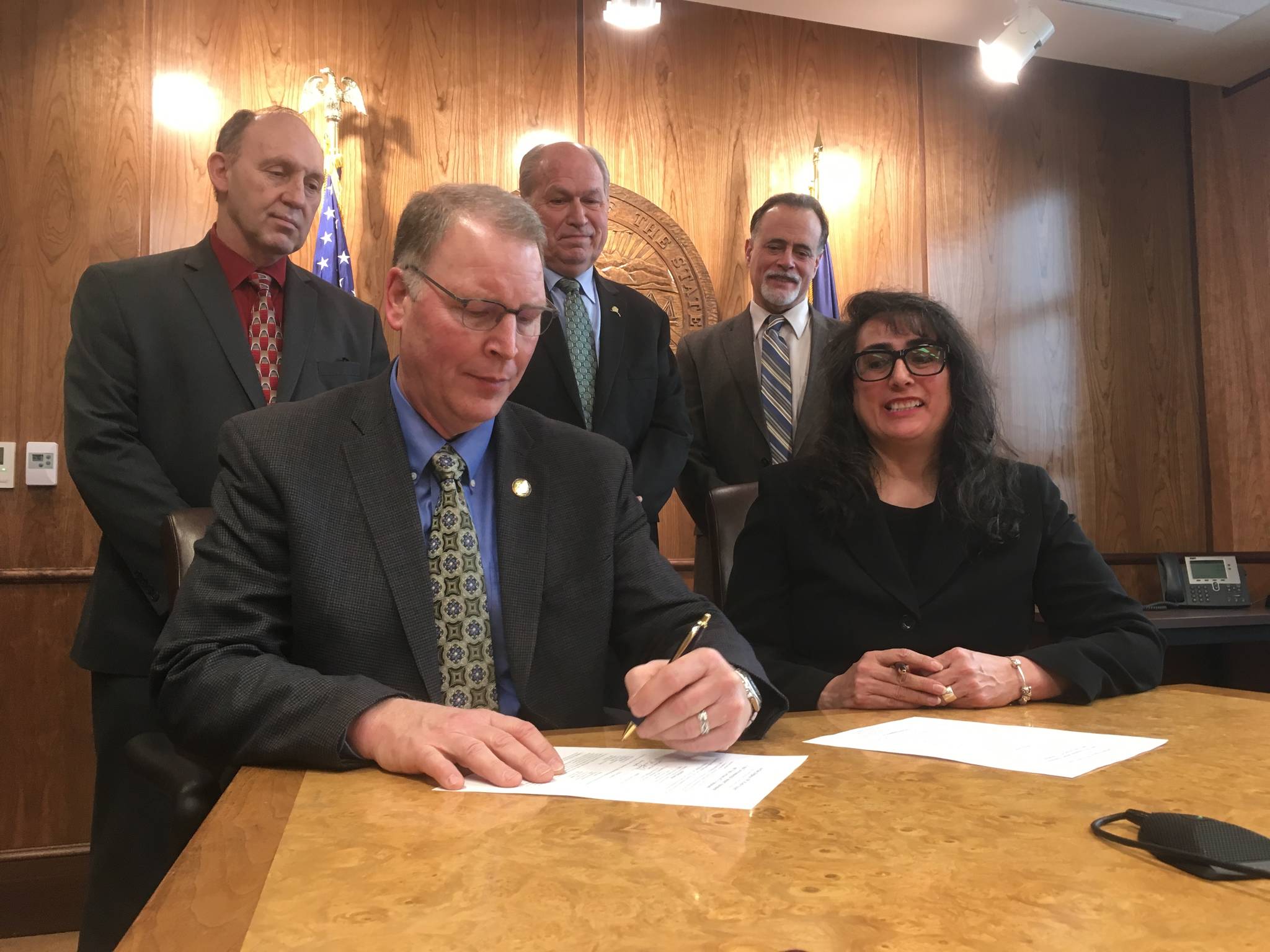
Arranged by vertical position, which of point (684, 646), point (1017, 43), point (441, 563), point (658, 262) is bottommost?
point (684, 646)

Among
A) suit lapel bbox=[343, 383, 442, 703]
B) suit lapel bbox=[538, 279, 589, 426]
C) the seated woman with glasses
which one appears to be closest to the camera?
suit lapel bbox=[343, 383, 442, 703]

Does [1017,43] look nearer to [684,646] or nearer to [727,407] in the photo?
[727,407]

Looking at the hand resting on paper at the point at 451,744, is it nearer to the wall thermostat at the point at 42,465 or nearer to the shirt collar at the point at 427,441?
the shirt collar at the point at 427,441

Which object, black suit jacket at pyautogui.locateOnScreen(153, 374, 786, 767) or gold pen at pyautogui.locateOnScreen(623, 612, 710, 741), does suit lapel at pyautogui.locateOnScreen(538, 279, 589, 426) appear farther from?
gold pen at pyautogui.locateOnScreen(623, 612, 710, 741)

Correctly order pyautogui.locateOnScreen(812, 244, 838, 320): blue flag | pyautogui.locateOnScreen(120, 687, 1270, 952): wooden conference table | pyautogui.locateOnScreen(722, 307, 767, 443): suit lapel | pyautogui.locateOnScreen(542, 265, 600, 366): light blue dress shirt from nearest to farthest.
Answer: pyautogui.locateOnScreen(120, 687, 1270, 952): wooden conference table → pyautogui.locateOnScreen(542, 265, 600, 366): light blue dress shirt → pyautogui.locateOnScreen(722, 307, 767, 443): suit lapel → pyautogui.locateOnScreen(812, 244, 838, 320): blue flag

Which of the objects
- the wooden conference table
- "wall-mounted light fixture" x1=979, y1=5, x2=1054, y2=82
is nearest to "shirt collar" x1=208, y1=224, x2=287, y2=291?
the wooden conference table

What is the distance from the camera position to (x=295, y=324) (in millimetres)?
2592

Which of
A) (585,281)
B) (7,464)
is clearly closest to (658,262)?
(585,281)

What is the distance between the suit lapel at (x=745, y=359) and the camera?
340cm

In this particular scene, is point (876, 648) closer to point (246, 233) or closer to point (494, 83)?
point (246, 233)

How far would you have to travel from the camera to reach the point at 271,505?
147 cm

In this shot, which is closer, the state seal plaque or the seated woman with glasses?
the seated woman with glasses

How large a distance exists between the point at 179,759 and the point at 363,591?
33 centimetres

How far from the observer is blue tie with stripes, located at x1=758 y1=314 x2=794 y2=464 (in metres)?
3.36
